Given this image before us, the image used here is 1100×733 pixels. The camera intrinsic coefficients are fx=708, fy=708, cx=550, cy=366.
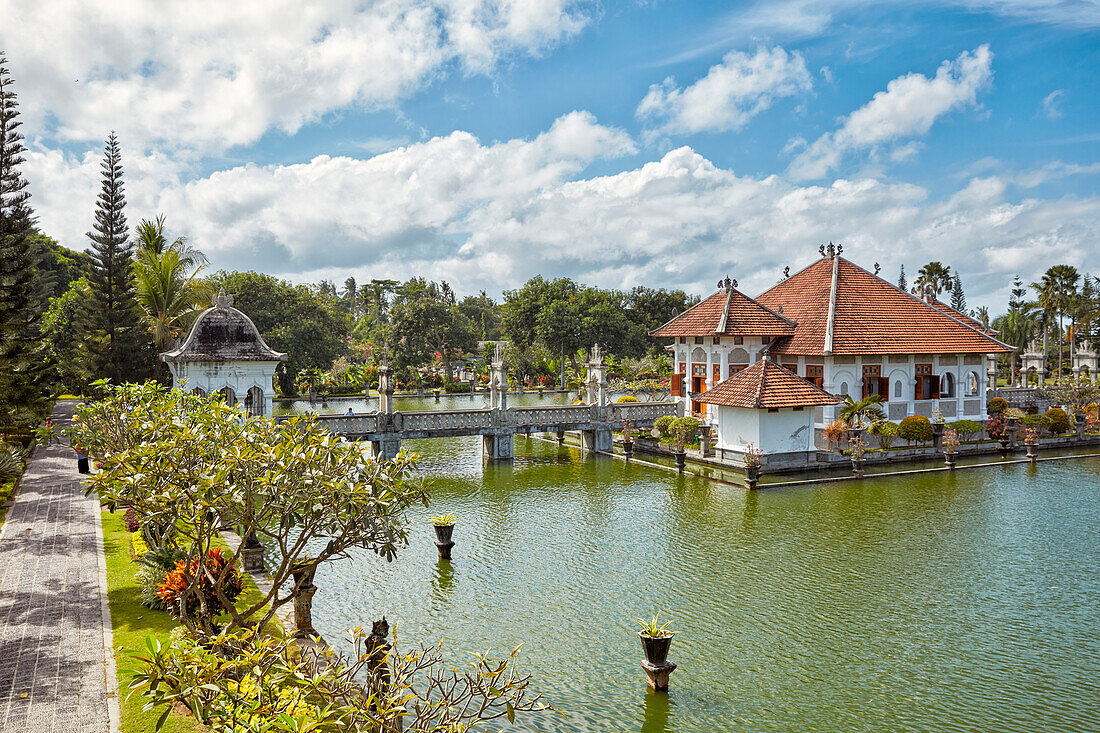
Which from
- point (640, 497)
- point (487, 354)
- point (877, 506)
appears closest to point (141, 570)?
point (640, 497)

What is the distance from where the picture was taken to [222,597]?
7.51 meters

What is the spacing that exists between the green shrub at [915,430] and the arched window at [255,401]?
22.5 metres

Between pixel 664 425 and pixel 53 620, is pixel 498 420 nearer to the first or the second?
pixel 664 425

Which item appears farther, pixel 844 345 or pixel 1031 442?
pixel 844 345

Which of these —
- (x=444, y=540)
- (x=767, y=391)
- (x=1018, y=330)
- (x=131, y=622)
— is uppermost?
(x=1018, y=330)

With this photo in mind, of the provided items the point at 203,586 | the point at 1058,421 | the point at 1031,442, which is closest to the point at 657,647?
the point at 203,586

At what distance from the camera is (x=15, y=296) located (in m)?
20.0

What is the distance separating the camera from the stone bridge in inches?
971

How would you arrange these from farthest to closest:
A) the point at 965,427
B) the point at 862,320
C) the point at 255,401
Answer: the point at 862,320 → the point at 965,427 → the point at 255,401

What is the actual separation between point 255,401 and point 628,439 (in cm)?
1303

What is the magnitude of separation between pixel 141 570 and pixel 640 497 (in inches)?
498

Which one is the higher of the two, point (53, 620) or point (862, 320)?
point (862, 320)

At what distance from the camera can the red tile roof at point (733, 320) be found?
92.4 feet

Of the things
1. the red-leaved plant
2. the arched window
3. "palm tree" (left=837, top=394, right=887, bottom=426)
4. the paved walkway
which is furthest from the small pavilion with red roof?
the paved walkway
